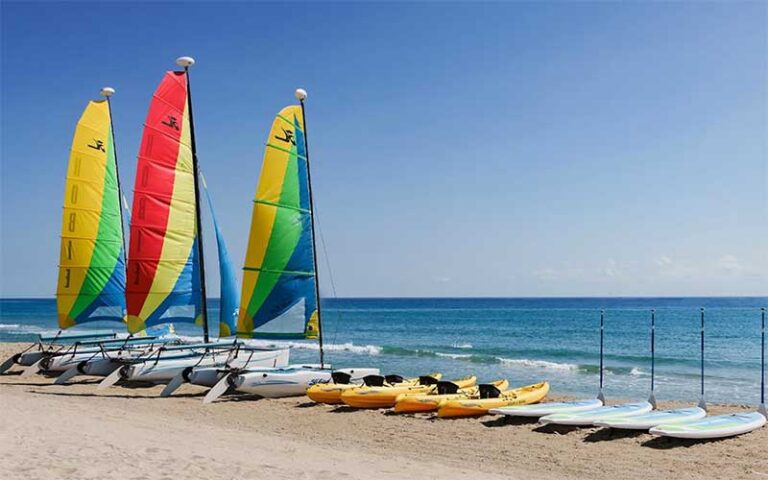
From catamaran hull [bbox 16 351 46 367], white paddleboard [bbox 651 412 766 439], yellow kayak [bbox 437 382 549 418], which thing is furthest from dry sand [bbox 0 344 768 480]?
catamaran hull [bbox 16 351 46 367]

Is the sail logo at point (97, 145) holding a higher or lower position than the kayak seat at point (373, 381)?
higher

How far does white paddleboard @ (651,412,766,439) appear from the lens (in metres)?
10.8

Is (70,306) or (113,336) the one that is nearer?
(70,306)

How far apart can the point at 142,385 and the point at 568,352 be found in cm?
2162

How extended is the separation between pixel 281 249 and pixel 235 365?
2.85 meters

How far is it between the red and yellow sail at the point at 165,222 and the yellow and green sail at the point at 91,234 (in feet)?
7.98

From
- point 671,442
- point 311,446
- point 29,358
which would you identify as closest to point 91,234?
point 29,358

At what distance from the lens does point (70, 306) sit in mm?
17781

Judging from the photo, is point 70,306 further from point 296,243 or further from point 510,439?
point 510,439

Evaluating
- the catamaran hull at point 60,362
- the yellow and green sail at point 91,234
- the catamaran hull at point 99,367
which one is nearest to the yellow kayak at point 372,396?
the catamaran hull at point 99,367

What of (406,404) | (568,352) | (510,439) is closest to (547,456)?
(510,439)

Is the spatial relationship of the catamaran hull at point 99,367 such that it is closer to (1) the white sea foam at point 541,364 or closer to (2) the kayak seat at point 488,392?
(2) the kayak seat at point 488,392

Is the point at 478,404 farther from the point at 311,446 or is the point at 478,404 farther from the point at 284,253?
the point at 284,253

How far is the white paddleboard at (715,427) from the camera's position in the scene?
35.3 ft
